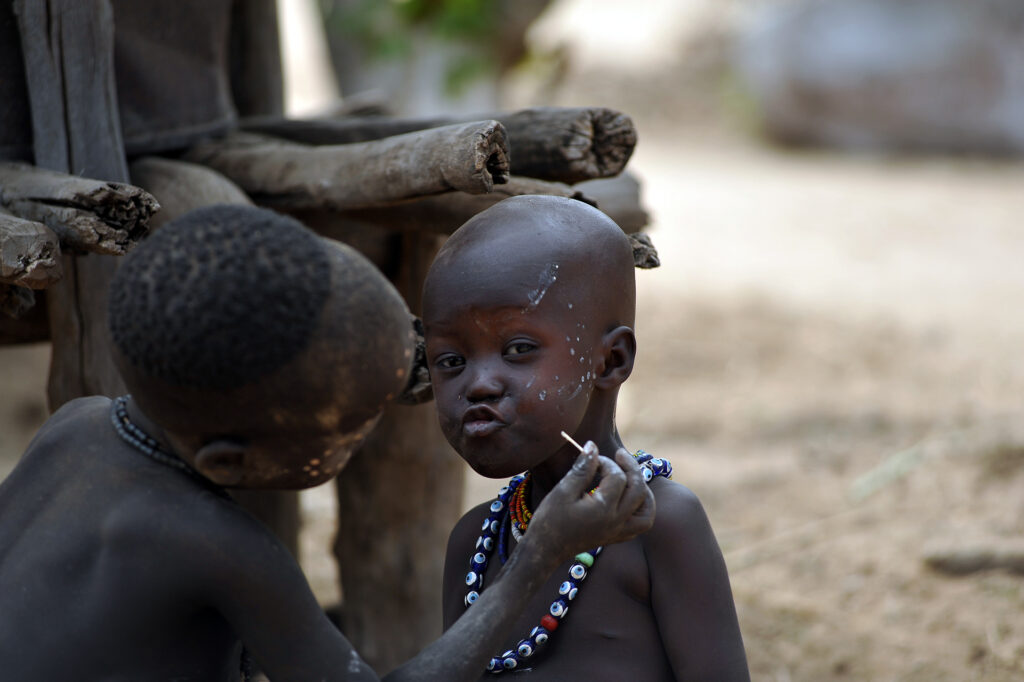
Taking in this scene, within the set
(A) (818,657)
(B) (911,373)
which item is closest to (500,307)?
(A) (818,657)

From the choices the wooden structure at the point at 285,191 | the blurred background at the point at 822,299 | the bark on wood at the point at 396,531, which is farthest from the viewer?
the blurred background at the point at 822,299

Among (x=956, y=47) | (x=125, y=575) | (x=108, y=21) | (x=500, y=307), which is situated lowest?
(x=956, y=47)

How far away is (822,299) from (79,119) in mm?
6549

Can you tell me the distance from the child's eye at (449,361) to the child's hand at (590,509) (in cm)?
39

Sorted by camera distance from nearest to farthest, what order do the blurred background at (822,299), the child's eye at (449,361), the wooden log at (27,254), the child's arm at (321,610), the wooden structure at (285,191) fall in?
the child's arm at (321,610) < the wooden log at (27,254) < the child's eye at (449,361) < the wooden structure at (285,191) < the blurred background at (822,299)

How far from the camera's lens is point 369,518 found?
364 centimetres

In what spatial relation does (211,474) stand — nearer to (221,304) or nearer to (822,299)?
(221,304)

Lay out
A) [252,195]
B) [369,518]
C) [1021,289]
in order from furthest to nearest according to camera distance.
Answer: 1. [1021,289]
2. [369,518]
3. [252,195]

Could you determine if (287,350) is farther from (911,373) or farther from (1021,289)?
(1021,289)

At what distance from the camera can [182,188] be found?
2820mm

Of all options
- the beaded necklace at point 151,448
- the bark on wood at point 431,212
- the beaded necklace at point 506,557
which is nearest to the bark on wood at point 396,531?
the bark on wood at point 431,212

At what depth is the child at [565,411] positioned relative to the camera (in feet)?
6.92

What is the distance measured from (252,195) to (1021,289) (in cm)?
695

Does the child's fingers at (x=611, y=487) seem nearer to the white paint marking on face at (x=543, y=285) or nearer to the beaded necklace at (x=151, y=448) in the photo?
the white paint marking on face at (x=543, y=285)
